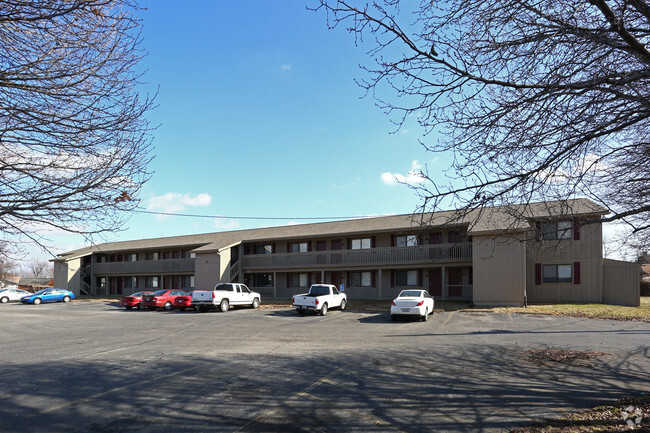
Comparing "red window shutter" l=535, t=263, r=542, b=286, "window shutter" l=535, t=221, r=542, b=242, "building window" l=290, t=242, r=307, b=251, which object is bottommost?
"red window shutter" l=535, t=263, r=542, b=286

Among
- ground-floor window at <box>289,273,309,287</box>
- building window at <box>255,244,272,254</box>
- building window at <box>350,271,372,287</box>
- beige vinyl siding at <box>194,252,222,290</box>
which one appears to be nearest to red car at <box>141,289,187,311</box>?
beige vinyl siding at <box>194,252,222,290</box>

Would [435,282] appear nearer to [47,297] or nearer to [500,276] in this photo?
[500,276]

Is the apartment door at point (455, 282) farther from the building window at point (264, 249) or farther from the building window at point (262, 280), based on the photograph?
the building window at point (264, 249)

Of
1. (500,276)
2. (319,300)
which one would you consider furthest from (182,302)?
(500,276)

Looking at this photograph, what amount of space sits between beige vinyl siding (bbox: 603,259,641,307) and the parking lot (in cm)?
1296

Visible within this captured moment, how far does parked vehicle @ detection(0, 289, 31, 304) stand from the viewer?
44.9 meters

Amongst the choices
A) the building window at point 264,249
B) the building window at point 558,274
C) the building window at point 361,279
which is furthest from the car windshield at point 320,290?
the building window at point 264,249

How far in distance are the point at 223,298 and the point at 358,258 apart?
10667mm

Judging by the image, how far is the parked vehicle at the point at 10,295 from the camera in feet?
147

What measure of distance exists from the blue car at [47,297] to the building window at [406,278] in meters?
31.6

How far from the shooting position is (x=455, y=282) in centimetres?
3170

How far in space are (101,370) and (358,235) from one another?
Result: 27.6 m

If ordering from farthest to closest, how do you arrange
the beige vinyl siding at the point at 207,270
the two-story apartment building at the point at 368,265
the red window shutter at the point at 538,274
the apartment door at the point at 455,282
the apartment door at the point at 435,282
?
1. the beige vinyl siding at the point at 207,270
2. the apartment door at the point at 435,282
3. the apartment door at the point at 455,282
4. the red window shutter at the point at 538,274
5. the two-story apartment building at the point at 368,265

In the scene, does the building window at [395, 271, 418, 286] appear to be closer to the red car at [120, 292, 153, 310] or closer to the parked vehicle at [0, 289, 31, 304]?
the red car at [120, 292, 153, 310]
